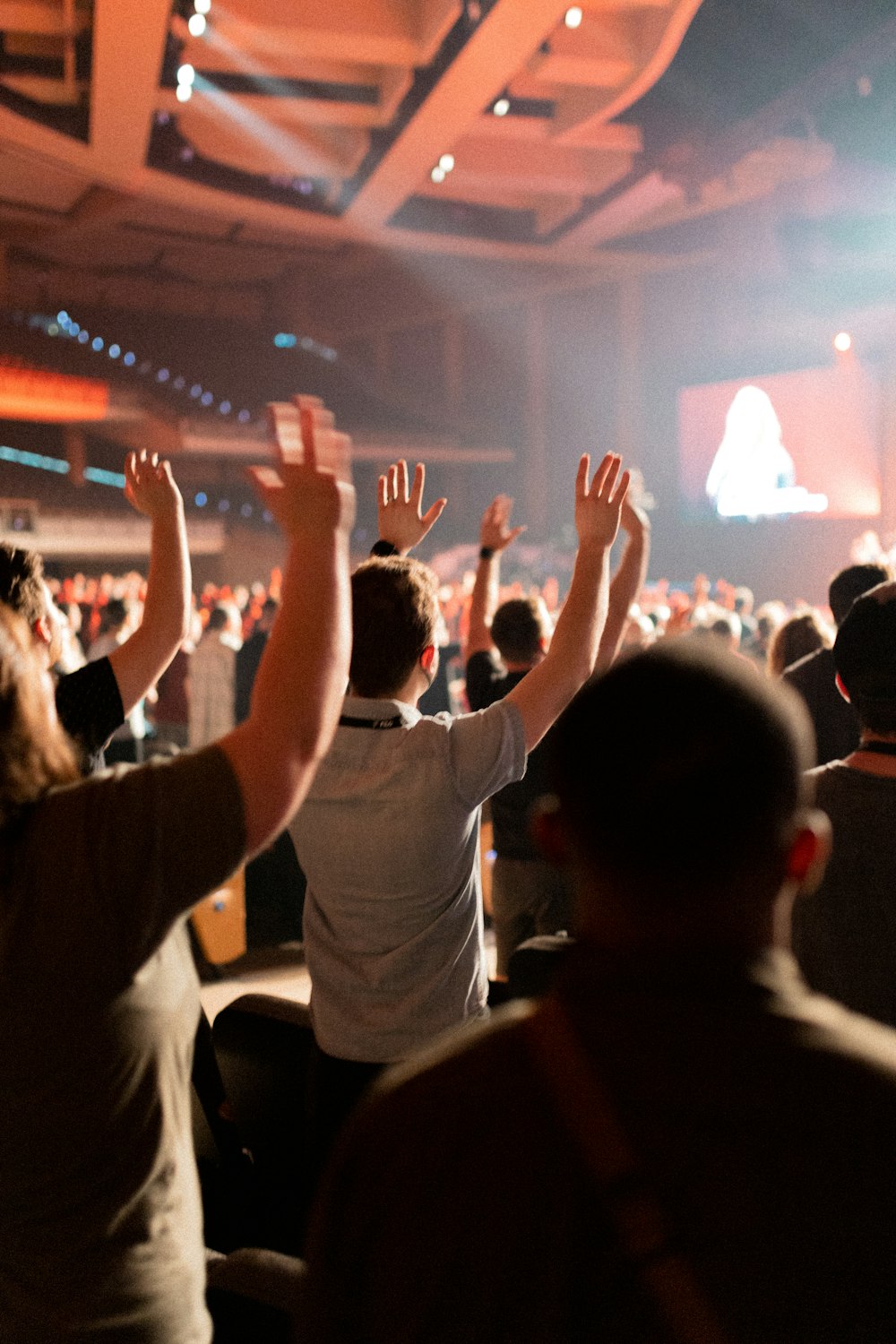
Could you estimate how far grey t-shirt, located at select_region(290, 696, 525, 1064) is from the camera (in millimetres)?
1826

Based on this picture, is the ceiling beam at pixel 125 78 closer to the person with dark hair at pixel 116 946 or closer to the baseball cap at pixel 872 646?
the baseball cap at pixel 872 646

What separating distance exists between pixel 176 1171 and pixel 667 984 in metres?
0.67

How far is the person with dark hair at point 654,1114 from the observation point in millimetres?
692

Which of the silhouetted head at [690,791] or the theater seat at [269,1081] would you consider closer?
the silhouetted head at [690,791]

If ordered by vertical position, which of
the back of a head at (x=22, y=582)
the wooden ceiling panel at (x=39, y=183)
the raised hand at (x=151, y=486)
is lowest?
the back of a head at (x=22, y=582)

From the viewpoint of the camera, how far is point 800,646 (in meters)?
3.77

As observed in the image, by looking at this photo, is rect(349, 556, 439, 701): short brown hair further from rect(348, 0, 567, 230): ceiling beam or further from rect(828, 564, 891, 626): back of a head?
rect(348, 0, 567, 230): ceiling beam

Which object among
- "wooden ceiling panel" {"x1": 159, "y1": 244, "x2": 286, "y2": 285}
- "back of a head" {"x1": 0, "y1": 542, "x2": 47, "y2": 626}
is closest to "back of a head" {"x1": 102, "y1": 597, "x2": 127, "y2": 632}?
"back of a head" {"x1": 0, "y1": 542, "x2": 47, "y2": 626}

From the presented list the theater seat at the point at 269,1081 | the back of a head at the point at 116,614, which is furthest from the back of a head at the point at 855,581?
the back of a head at the point at 116,614

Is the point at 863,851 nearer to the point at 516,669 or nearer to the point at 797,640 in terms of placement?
the point at 516,669

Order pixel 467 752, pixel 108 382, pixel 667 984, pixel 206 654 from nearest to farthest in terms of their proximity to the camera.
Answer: pixel 667 984 < pixel 467 752 < pixel 206 654 < pixel 108 382

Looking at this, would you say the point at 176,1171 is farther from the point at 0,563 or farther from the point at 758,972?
the point at 0,563

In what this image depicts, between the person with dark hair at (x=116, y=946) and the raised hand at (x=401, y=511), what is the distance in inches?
49.9

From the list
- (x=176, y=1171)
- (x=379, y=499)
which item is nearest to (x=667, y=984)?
(x=176, y=1171)
